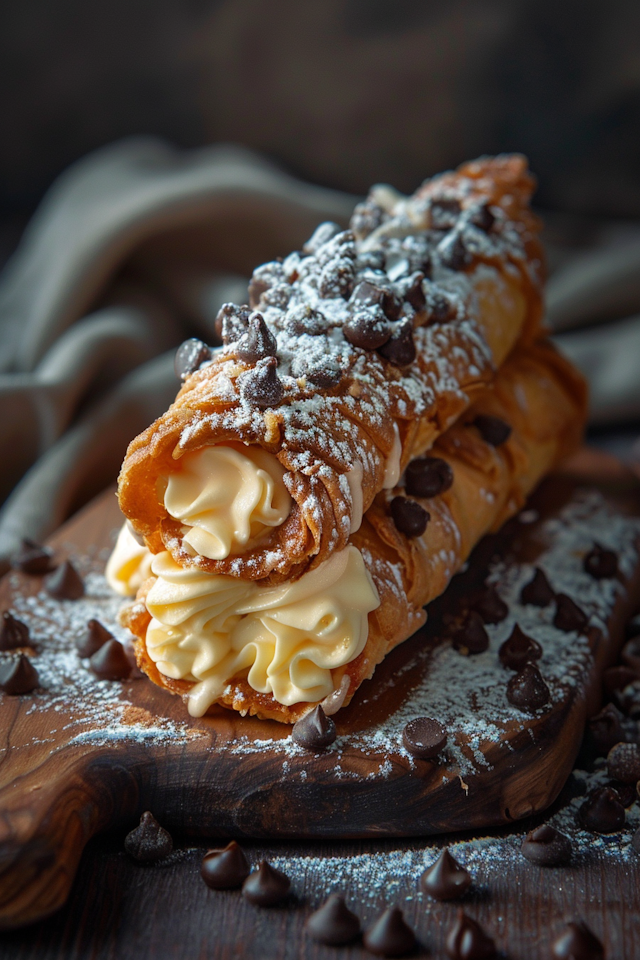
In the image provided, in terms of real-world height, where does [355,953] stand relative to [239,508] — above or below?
below

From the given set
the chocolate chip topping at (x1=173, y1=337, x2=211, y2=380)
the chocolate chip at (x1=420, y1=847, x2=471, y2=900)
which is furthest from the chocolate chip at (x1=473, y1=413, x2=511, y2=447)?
the chocolate chip at (x1=420, y1=847, x2=471, y2=900)

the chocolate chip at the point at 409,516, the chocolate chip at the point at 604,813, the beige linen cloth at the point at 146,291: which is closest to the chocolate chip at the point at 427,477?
the chocolate chip at the point at 409,516

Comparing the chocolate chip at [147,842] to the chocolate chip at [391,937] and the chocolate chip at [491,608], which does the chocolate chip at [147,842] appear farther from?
the chocolate chip at [491,608]

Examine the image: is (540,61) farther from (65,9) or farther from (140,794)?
(140,794)

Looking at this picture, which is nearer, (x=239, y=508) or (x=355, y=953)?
(x=355, y=953)

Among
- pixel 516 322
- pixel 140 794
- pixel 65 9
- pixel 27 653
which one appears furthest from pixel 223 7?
pixel 140 794
